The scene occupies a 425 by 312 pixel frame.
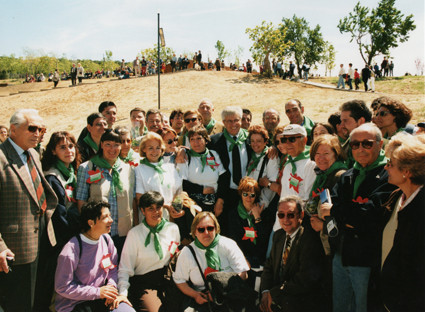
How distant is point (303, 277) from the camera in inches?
128

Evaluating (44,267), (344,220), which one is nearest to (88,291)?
(44,267)

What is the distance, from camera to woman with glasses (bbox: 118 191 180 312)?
367cm

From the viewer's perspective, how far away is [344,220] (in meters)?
2.90

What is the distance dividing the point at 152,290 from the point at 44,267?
1.31 meters

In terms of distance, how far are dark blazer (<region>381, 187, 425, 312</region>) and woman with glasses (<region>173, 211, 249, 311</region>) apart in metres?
1.77

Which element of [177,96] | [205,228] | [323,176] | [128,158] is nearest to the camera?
[323,176]

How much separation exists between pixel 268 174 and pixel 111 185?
2263 millimetres

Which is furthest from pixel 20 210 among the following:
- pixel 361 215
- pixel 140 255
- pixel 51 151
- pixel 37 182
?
pixel 361 215

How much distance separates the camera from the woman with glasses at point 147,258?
3672mm

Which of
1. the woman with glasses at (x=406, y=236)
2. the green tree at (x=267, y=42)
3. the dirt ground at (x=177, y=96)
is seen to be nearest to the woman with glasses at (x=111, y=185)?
the woman with glasses at (x=406, y=236)

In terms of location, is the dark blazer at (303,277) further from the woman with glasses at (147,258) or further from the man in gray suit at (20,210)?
the man in gray suit at (20,210)

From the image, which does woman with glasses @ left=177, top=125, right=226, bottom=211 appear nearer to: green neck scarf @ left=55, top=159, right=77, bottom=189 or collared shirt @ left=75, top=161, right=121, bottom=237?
collared shirt @ left=75, top=161, right=121, bottom=237

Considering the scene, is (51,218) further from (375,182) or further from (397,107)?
(397,107)

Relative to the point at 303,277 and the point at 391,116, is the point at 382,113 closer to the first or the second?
the point at 391,116
